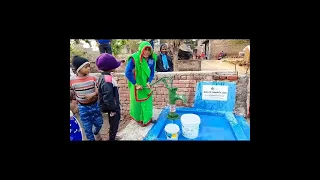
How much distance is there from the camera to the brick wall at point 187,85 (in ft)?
5.31

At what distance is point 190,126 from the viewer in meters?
1.39

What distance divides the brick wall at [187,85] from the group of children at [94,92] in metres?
0.22

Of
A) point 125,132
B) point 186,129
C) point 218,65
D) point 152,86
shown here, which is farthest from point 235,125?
point 125,132

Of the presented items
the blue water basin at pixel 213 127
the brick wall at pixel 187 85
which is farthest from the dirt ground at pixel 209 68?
the blue water basin at pixel 213 127

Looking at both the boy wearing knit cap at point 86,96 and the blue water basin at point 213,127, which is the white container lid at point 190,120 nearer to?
the blue water basin at point 213,127

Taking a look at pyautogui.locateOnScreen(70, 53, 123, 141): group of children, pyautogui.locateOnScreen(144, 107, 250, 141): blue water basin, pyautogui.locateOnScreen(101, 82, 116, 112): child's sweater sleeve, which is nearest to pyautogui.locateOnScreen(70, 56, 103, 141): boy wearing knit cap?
pyautogui.locateOnScreen(70, 53, 123, 141): group of children

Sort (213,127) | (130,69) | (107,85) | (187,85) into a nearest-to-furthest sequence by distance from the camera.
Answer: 1. (107,85)
2. (130,69)
3. (213,127)
4. (187,85)

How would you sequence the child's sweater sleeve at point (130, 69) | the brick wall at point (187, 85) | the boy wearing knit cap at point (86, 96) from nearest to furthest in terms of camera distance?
the boy wearing knit cap at point (86, 96), the child's sweater sleeve at point (130, 69), the brick wall at point (187, 85)

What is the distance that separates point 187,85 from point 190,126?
46 cm

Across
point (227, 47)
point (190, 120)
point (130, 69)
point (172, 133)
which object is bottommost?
point (172, 133)

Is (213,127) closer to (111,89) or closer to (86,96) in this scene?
(111,89)

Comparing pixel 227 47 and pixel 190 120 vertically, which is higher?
pixel 227 47

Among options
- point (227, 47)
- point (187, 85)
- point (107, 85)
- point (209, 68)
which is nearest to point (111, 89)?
point (107, 85)

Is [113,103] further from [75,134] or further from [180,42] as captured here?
[180,42]
